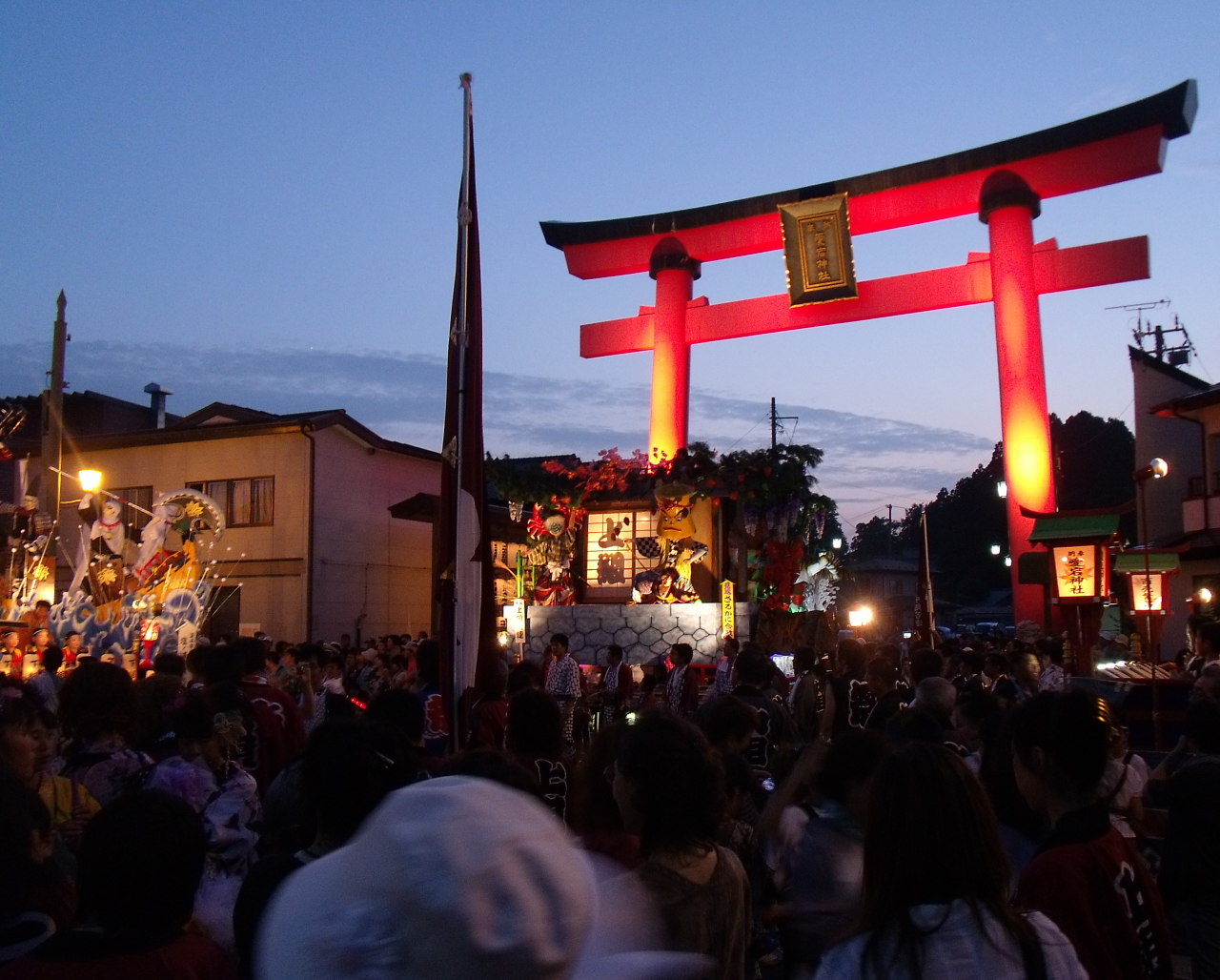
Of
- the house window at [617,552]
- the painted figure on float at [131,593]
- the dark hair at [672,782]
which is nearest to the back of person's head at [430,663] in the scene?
the dark hair at [672,782]

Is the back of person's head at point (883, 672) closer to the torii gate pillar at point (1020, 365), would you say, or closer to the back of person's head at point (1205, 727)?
the back of person's head at point (1205, 727)

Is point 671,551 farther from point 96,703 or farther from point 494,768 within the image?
point 494,768

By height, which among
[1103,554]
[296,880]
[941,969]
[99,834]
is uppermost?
[1103,554]

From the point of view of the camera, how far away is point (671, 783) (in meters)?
2.91

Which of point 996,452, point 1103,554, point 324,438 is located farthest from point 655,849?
point 996,452

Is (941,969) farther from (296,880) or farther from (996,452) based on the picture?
(996,452)

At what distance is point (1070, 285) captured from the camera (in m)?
20.7

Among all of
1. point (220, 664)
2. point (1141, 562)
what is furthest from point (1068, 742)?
point (1141, 562)

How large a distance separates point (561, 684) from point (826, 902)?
960cm

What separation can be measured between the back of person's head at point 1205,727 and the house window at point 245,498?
74.7 ft

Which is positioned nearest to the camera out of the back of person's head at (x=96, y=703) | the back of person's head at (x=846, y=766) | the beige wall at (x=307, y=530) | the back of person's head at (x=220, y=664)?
the back of person's head at (x=846, y=766)

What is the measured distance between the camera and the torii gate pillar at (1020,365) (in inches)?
800

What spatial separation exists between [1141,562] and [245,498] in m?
19.0

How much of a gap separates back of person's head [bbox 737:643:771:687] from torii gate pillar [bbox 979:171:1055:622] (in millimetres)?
14252
